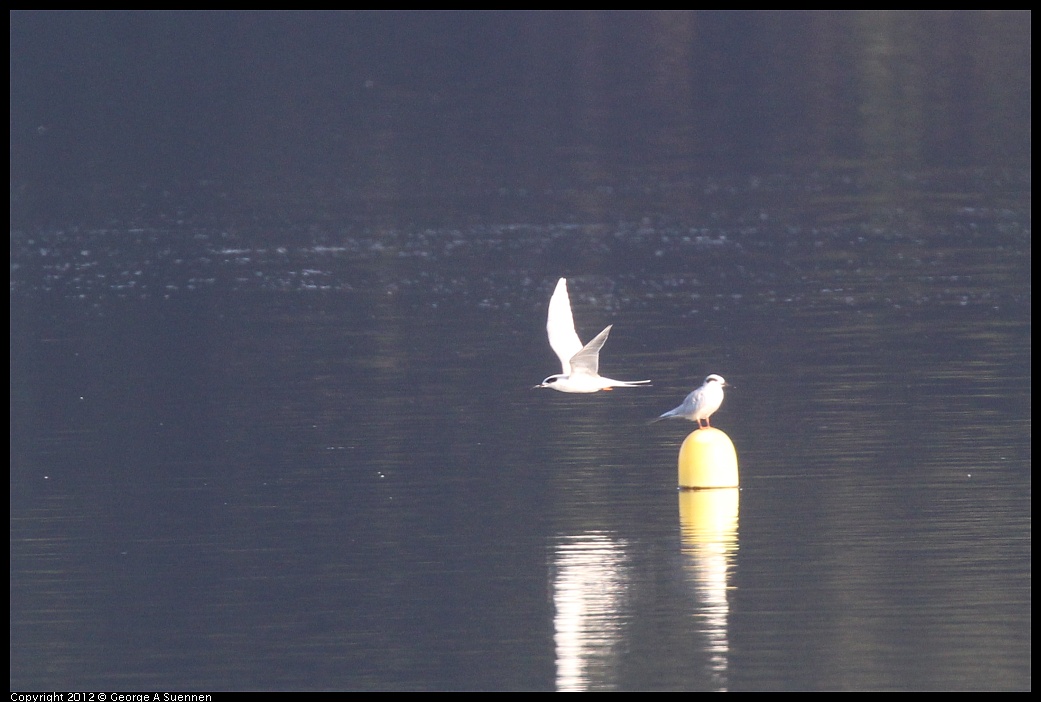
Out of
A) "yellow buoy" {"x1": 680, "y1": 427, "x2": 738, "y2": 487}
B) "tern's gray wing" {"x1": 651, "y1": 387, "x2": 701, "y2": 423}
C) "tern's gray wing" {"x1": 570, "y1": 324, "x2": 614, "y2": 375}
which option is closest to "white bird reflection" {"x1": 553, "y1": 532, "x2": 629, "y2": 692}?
"yellow buoy" {"x1": 680, "y1": 427, "x2": 738, "y2": 487}

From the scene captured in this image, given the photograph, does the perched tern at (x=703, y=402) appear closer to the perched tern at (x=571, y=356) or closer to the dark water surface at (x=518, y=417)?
the perched tern at (x=571, y=356)

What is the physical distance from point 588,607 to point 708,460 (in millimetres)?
3892

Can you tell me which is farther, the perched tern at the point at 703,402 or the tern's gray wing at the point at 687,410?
the tern's gray wing at the point at 687,410

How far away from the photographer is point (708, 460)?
768 inches

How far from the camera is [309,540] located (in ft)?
60.8

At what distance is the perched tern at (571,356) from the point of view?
1994 centimetres

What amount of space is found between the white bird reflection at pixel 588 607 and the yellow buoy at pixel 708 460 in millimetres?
1744

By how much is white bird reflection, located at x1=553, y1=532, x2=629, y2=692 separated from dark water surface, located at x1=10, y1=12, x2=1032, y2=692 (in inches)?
1.8

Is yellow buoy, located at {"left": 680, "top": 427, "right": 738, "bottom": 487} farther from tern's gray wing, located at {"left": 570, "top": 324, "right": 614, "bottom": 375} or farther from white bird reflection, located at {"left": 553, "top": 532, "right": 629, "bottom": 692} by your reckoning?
white bird reflection, located at {"left": 553, "top": 532, "right": 629, "bottom": 692}

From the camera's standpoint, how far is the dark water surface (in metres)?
15.4

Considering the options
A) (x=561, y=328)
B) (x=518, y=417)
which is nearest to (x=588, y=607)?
(x=561, y=328)

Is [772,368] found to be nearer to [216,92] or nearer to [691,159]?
[691,159]

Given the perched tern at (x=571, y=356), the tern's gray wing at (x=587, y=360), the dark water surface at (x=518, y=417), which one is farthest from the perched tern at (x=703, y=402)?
the tern's gray wing at (x=587, y=360)

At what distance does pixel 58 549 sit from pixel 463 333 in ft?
44.2
